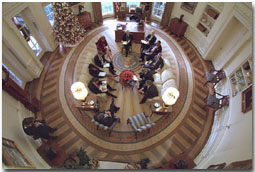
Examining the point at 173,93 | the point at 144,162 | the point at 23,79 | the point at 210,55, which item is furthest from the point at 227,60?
the point at 23,79

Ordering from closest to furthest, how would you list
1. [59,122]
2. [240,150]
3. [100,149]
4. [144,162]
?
1. [240,150]
2. [144,162]
3. [100,149]
4. [59,122]

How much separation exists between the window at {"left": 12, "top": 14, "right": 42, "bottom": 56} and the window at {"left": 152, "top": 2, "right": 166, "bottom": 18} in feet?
24.5

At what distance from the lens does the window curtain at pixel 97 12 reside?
9.31 m

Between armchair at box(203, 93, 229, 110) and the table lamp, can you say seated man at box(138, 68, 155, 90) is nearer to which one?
armchair at box(203, 93, 229, 110)

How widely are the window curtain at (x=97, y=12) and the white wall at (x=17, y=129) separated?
7066 millimetres

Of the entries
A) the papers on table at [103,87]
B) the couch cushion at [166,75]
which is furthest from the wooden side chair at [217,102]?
the papers on table at [103,87]

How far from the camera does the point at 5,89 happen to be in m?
4.57

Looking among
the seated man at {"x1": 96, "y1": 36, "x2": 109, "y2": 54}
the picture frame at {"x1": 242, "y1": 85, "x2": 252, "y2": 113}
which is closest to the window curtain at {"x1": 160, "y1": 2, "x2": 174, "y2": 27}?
the seated man at {"x1": 96, "y1": 36, "x2": 109, "y2": 54}

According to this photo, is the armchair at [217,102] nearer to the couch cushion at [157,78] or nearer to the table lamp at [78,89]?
the couch cushion at [157,78]

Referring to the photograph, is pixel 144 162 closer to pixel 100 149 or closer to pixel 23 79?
pixel 100 149

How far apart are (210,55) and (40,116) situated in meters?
8.31

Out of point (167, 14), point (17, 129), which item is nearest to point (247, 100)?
point (17, 129)

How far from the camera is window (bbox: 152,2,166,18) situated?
31.5ft

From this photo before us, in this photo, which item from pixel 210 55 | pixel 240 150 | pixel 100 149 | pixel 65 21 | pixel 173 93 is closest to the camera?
pixel 240 150
